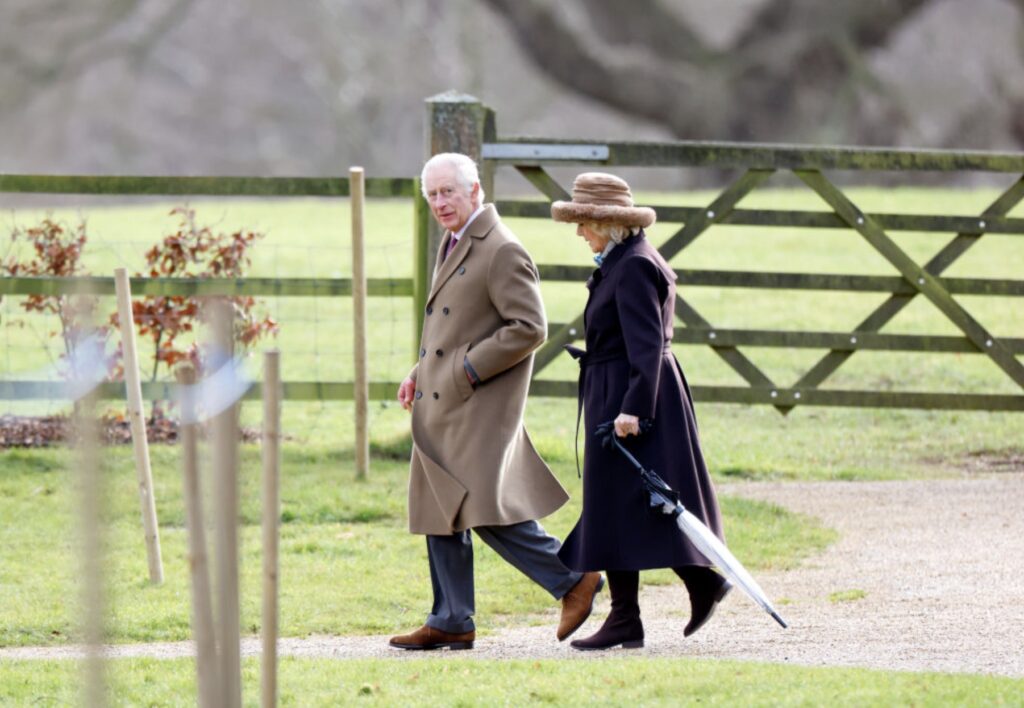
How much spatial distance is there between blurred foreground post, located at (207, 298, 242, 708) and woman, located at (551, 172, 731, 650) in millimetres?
2534

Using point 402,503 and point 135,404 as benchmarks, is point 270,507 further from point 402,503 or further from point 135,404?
point 402,503

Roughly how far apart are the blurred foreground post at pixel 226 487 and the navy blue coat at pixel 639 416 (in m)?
2.54

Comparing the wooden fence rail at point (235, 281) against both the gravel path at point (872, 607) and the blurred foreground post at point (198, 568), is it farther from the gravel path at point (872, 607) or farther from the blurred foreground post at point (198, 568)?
the blurred foreground post at point (198, 568)

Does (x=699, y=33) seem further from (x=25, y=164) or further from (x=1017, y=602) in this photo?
(x=25, y=164)

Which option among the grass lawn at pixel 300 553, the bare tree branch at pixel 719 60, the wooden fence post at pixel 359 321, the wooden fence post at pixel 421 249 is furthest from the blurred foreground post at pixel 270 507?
the bare tree branch at pixel 719 60

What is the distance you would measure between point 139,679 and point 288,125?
34.1 feet

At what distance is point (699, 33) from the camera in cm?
986

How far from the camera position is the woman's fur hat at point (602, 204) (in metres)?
5.46

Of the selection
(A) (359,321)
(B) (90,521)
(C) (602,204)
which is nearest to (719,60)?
(A) (359,321)

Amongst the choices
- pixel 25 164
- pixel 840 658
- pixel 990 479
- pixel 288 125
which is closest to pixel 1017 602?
pixel 840 658

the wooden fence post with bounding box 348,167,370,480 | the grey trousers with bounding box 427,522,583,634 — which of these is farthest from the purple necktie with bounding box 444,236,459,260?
the wooden fence post with bounding box 348,167,370,480

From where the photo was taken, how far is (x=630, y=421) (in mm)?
5359

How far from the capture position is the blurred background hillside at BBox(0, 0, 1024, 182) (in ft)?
33.0

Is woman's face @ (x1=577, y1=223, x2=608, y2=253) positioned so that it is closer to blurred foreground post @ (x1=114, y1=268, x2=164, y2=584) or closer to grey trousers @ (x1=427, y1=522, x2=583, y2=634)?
grey trousers @ (x1=427, y1=522, x2=583, y2=634)
